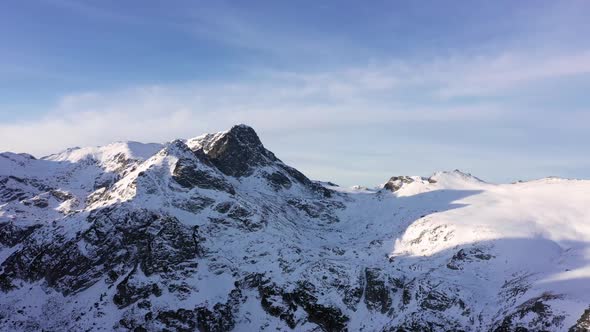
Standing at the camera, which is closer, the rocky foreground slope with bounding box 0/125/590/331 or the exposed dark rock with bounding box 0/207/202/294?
the rocky foreground slope with bounding box 0/125/590/331

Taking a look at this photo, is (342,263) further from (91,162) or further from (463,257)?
(91,162)

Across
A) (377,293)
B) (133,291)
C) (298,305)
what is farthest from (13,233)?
(377,293)

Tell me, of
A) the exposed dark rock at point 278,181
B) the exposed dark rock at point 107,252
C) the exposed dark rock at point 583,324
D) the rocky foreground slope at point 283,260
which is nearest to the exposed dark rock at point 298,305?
the rocky foreground slope at point 283,260

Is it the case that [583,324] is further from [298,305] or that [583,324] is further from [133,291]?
[133,291]

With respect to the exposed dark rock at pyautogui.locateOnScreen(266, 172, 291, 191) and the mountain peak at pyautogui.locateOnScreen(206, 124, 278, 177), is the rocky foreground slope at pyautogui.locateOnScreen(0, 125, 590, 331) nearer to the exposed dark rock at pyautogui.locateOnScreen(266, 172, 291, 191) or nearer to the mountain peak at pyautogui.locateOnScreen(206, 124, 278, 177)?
the exposed dark rock at pyautogui.locateOnScreen(266, 172, 291, 191)

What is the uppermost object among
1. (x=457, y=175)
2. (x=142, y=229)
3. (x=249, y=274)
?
(x=457, y=175)

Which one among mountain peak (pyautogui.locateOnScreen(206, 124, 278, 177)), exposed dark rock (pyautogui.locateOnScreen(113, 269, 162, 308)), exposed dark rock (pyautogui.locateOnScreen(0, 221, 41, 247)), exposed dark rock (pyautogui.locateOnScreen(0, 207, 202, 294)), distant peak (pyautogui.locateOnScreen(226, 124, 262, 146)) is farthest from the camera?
distant peak (pyautogui.locateOnScreen(226, 124, 262, 146))

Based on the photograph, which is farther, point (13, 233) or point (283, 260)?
point (13, 233)

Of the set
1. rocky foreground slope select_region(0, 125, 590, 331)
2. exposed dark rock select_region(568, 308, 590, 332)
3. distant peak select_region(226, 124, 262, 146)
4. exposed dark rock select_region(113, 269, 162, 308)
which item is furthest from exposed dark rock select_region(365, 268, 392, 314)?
distant peak select_region(226, 124, 262, 146)

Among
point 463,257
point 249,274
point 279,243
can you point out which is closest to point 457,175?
point 463,257
